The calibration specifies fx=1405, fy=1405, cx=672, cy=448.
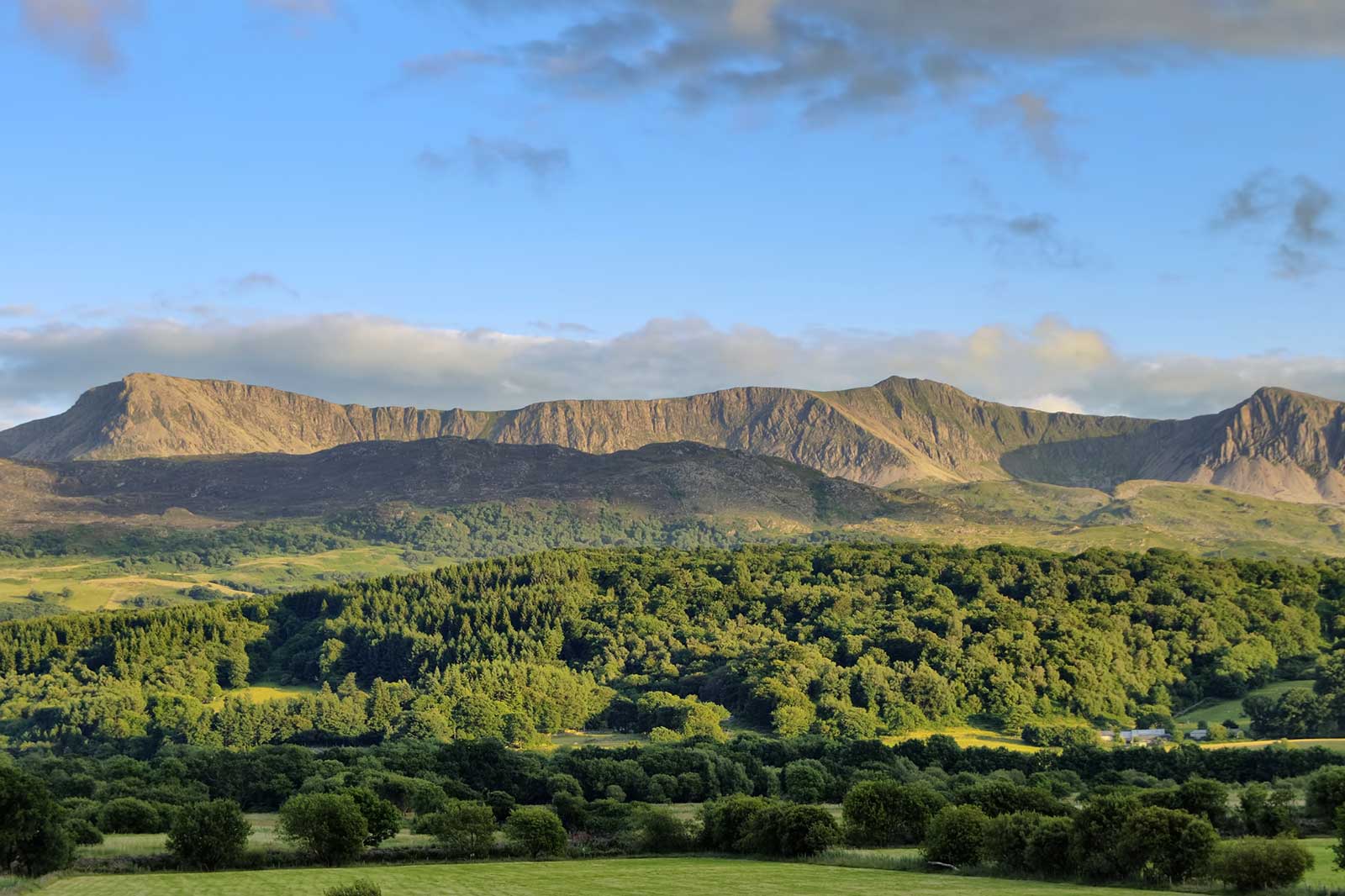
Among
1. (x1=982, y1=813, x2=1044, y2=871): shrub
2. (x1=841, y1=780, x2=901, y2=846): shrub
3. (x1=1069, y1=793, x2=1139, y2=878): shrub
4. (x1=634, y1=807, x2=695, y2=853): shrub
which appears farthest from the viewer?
(x1=634, y1=807, x2=695, y2=853): shrub

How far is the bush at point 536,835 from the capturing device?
10588 cm

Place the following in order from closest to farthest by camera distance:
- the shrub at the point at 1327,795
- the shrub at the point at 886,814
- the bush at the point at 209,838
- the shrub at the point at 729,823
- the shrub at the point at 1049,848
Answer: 1. the shrub at the point at 1049,848
2. the bush at the point at 209,838
3. the shrub at the point at 1327,795
4. the shrub at the point at 729,823
5. the shrub at the point at 886,814

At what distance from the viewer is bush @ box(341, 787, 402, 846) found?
10744 cm

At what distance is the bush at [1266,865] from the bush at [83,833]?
77748 millimetres

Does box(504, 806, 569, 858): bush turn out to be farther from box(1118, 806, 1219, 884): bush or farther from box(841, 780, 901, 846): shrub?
box(1118, 806, 1219, 884): bush

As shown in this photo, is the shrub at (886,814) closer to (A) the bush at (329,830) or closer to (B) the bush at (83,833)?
(A) the bush at (329,830)

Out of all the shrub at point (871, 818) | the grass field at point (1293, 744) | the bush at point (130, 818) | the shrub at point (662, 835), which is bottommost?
the grass field at point (1293, 744)

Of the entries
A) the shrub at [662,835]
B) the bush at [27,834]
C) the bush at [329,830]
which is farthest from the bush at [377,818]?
the bush at [27,834]

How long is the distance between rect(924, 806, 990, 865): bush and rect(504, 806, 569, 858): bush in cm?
2840

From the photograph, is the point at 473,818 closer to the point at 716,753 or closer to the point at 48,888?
the point at 48,888

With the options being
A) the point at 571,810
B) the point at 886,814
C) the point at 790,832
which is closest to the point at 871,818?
the point at 886,814

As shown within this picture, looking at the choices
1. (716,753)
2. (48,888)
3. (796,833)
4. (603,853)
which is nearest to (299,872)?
(48,888)

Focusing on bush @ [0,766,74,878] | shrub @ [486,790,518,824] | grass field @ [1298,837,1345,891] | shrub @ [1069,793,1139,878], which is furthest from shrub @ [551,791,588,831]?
grass field @ [1298,837,1345,891]

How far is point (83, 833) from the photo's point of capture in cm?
10450
